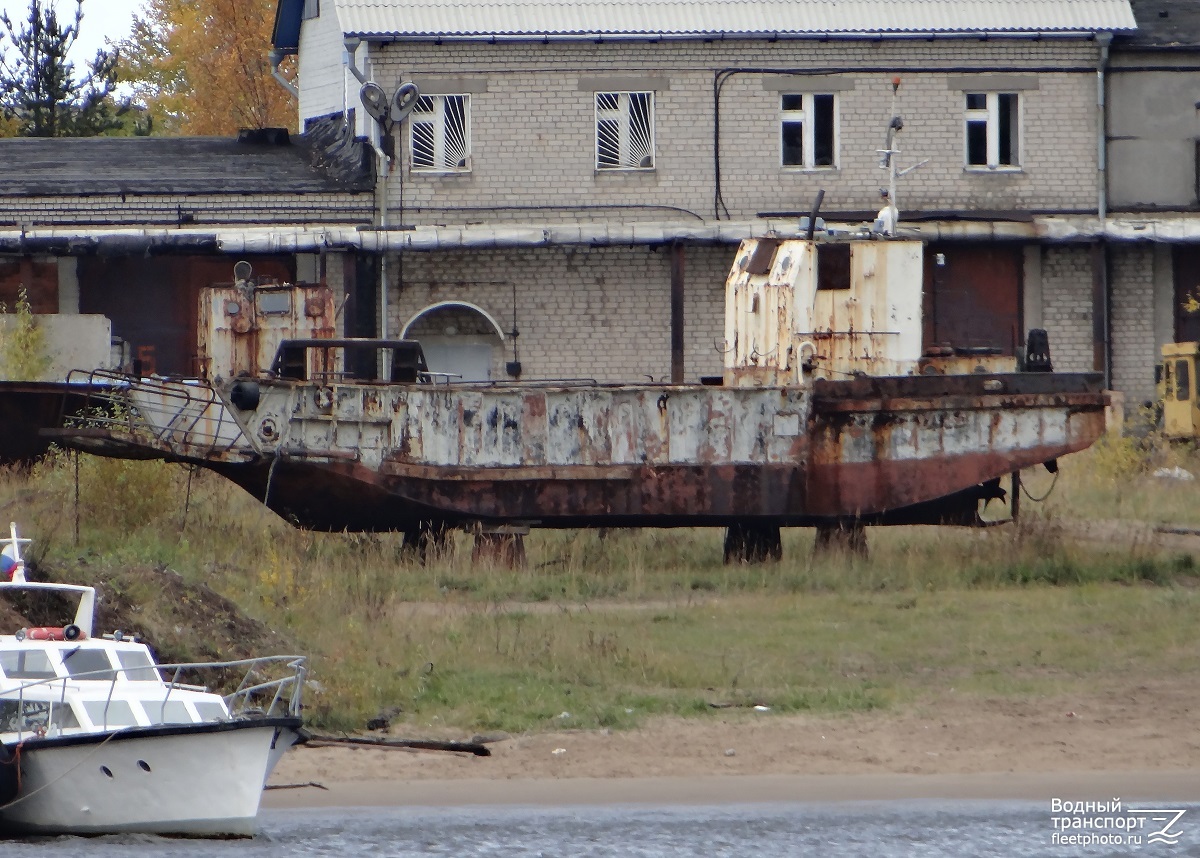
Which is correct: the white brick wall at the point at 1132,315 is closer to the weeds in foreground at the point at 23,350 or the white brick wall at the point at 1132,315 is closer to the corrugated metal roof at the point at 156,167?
the corrugated metal roof at the point at 156,167

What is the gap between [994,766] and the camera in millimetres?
13031

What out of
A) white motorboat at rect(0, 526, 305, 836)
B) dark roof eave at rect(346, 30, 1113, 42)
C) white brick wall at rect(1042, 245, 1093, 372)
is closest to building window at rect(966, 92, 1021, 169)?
dark roof eave at rect(346, 30, 1113, 42)

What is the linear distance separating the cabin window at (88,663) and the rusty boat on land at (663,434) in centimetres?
761

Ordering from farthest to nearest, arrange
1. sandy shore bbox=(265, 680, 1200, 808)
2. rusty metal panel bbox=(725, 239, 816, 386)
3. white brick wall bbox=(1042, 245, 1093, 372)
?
white brick wall bbox=(1042, 245, 1093, 372) < rusty metal panel bbox=(725, 239, 816, 386) < sandy shore bbox=(265, 680, 1200, 808)

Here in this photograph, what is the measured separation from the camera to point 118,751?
1091cm

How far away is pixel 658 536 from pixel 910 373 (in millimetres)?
3383

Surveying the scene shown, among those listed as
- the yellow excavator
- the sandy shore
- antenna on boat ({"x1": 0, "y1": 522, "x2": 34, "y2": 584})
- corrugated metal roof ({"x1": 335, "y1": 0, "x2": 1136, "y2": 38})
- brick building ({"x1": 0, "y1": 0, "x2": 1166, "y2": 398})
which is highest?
corrugated metal roof ({"x1": 335, "y1": 0, "x2": 1136, "y2": 38})

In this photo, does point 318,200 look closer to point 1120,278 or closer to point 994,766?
point 1120,278

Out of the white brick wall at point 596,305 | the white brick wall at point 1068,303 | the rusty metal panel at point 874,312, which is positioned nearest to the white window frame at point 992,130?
the white brick wall at point 1068,303

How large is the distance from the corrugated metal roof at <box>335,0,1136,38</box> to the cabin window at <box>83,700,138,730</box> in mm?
21742

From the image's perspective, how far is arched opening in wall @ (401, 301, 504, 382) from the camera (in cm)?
3219

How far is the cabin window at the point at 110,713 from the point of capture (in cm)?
1111

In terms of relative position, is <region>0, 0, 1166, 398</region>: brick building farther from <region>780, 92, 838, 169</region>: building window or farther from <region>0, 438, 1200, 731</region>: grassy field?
<region>0, 438, 1200, 731</region>: grassy field

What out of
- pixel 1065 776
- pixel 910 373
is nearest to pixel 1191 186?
pixel 910 373
